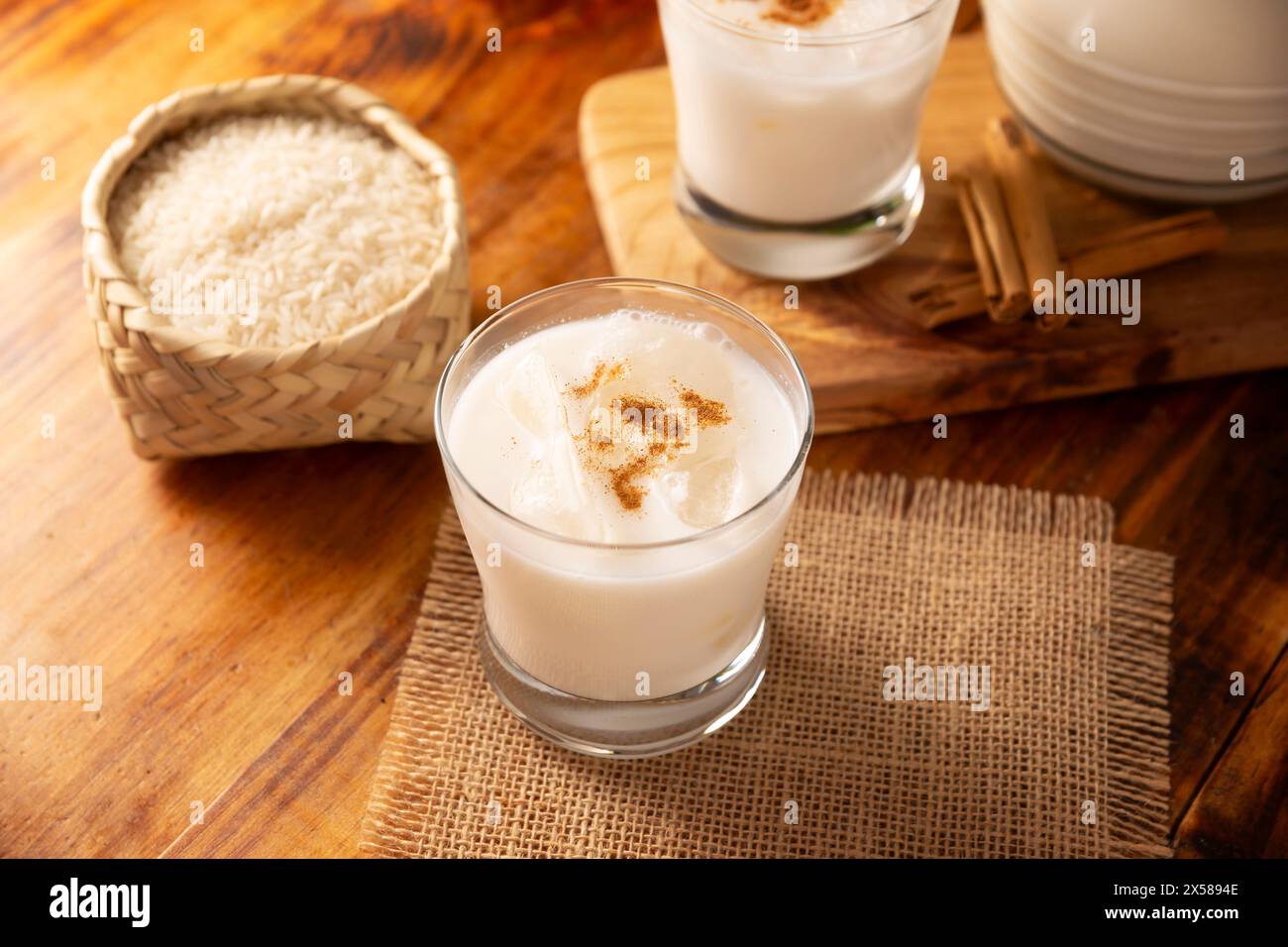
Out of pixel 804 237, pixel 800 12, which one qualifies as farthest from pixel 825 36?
pixel 804 237

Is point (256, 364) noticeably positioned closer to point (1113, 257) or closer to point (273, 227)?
point (273, 227)

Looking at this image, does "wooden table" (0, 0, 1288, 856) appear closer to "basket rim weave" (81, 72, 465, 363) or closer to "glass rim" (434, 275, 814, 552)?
"basket rim weave" (81, 72, 465, 363)

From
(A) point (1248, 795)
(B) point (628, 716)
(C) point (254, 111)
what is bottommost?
(A) point (1248, 795)

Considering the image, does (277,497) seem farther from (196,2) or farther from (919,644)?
(196,2)

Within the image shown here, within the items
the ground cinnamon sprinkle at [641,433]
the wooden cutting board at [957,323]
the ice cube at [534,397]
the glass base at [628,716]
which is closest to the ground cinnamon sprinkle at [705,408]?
the ground cinnamon sprinkle at [641,433]

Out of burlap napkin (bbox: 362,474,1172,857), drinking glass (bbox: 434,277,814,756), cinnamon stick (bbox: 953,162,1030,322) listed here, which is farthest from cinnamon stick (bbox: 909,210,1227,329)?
drinking glass (bbox: 434,277,814,756)
